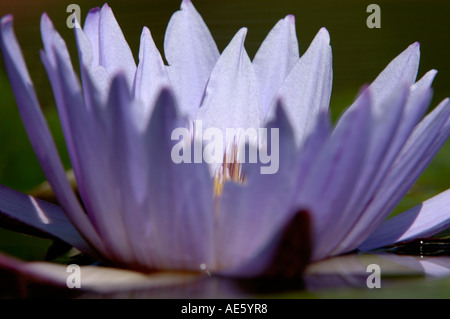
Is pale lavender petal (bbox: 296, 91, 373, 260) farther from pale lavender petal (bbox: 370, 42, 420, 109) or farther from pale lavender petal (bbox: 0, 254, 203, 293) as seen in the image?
pale lavender petal (bbox: 370, 42, 420, 109)

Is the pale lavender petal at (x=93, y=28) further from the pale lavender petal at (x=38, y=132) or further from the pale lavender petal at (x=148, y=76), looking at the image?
the pale lavender petal at (x=38, y=132)

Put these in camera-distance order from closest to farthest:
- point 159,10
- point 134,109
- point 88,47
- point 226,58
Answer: point 134,109
point 88,47
point 226,58
point 159,10

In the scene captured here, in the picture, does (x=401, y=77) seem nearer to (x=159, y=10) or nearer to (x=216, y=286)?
(x=216, y=286)

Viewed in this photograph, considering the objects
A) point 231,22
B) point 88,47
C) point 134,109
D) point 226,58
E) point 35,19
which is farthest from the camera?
point 35,19

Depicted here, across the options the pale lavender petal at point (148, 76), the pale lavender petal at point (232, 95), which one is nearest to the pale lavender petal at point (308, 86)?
the pale lavender petal at point (232, 95)

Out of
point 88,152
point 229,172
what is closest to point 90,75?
point 88,152

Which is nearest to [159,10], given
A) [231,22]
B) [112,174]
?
[231,22]

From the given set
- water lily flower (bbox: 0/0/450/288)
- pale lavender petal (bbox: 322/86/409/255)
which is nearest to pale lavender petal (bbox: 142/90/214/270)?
water lily flower (bbox: 0/0/450/288)
